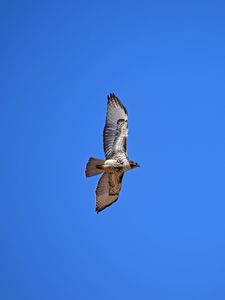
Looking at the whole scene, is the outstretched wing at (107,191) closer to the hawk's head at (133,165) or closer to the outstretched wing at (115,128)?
the hawk's head at (133,165)

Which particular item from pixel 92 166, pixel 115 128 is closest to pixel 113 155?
pixel 115 128

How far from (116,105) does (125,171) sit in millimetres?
1913

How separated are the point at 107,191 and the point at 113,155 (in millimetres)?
1195

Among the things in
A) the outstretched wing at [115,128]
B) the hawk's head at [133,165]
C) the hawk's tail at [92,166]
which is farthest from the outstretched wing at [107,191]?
the hawk's tail at [92,166]

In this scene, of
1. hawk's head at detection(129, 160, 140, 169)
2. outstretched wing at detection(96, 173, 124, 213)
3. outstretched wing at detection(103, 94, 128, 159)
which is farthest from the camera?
outstretched wing at detection(96, 173, 124, 213)

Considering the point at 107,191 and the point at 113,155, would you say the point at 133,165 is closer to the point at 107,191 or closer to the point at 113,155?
the point at 113,155

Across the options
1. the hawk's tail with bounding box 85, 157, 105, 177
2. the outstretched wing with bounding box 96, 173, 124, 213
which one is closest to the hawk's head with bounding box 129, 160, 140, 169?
the outstretched wing with bounding box 96, 173, 124, 213

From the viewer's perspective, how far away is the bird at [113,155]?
16797mm

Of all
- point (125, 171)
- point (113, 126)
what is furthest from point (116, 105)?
point (125, 171)

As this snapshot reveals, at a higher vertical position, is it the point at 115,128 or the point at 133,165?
the point at 115,128

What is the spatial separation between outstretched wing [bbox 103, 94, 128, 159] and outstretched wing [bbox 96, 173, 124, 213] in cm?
83

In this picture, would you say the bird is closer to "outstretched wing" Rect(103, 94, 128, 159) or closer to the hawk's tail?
"outstretched wing" Rect(103, 94, 128, 159)

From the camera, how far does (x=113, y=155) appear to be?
1697cm

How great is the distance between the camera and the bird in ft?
55.1
